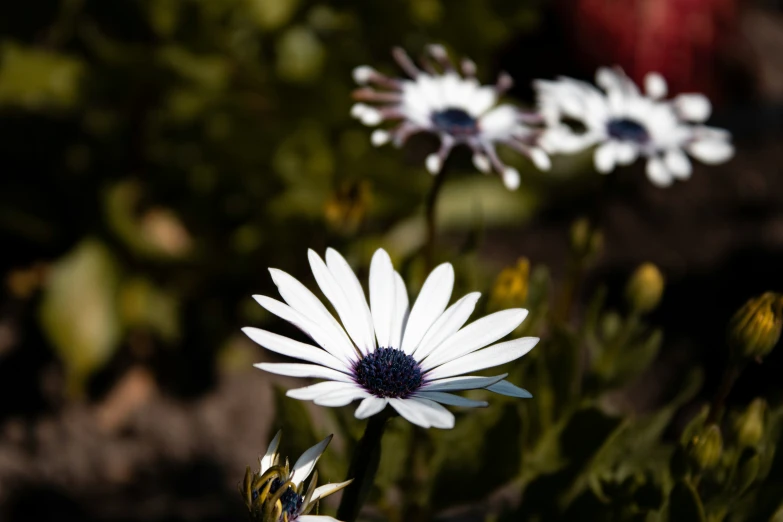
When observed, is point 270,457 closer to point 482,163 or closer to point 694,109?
point 482,163

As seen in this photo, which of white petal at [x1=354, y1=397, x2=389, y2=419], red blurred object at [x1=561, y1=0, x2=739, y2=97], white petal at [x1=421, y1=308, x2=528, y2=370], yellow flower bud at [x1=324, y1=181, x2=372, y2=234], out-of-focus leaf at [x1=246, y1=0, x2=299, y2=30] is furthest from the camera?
red blurred object at [x1=561, y1=0, x2=739, y2=97]

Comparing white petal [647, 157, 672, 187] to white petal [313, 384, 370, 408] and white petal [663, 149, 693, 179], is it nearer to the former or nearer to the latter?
white petal [663, 149, 693, 179]

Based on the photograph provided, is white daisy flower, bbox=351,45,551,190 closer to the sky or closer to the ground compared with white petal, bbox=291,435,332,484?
closer to the sky

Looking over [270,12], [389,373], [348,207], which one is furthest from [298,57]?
[389,373]

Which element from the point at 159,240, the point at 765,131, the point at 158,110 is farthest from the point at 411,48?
the point at 765,131

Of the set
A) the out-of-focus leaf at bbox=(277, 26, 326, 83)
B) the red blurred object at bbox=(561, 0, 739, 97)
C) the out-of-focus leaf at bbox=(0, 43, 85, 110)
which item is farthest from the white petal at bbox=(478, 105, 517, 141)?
the red blurred object at bbox=(561, 0, 739, 97)

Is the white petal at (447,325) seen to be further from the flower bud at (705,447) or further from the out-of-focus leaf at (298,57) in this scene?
the out-of-focus leaf at (298,57)
